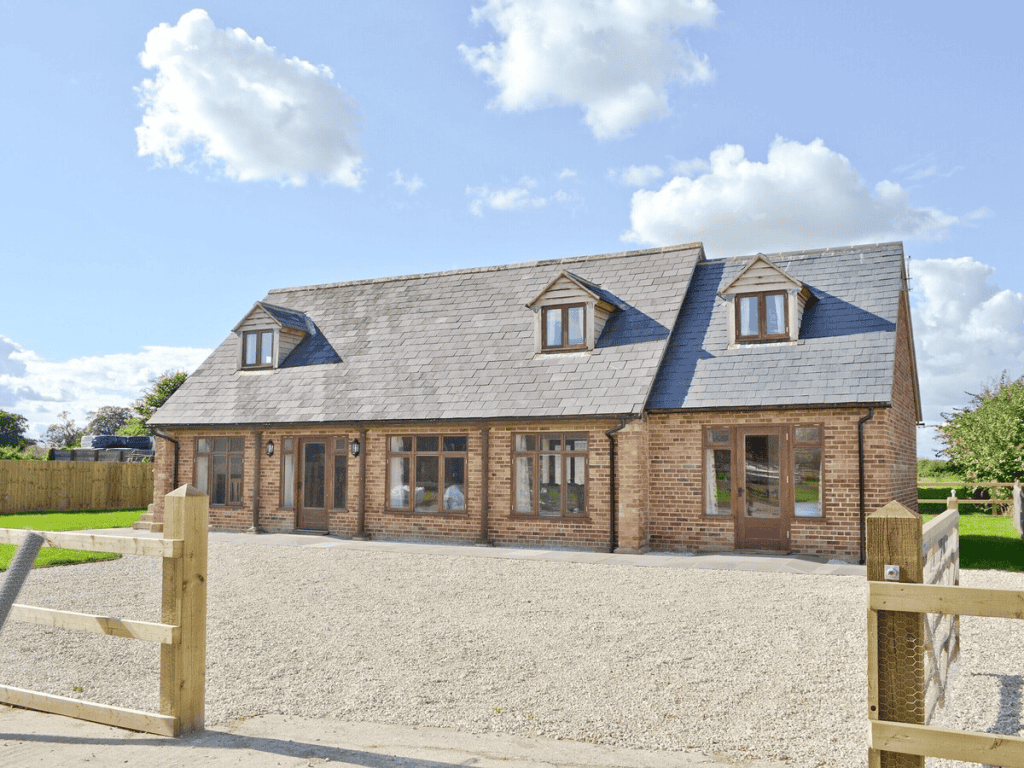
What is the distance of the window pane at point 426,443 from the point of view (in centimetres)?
1853

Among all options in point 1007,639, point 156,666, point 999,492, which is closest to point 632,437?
point 1007,639

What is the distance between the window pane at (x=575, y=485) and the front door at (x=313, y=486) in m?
6.19

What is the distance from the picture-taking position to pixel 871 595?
143 inches

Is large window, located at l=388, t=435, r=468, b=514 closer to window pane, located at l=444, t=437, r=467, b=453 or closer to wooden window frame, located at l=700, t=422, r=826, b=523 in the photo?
window pane, located at l=444, t=437, r=467, b=453

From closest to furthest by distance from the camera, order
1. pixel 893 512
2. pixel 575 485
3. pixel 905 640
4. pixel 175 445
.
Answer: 1. pixel 905 640
2. pixel 893 512
3. pixel 575 485
4. pixel 175 445

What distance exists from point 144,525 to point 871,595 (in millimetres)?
20336

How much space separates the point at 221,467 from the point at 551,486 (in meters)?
9.12

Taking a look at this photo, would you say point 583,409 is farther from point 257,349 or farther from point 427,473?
point 257,349

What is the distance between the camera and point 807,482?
15.6m

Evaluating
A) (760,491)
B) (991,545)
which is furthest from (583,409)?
(991,545)

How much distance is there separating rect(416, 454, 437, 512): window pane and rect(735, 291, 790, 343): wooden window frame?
725 centimetres

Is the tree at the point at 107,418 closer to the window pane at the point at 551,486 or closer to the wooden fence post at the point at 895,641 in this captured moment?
the window pane at the point at 551,486

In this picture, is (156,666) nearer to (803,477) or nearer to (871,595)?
(871,595)

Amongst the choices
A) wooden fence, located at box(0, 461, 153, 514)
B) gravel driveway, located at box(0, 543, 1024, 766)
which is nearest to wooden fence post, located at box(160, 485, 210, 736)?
gravel driveway, located at box(0, 543, 1024, 766)
